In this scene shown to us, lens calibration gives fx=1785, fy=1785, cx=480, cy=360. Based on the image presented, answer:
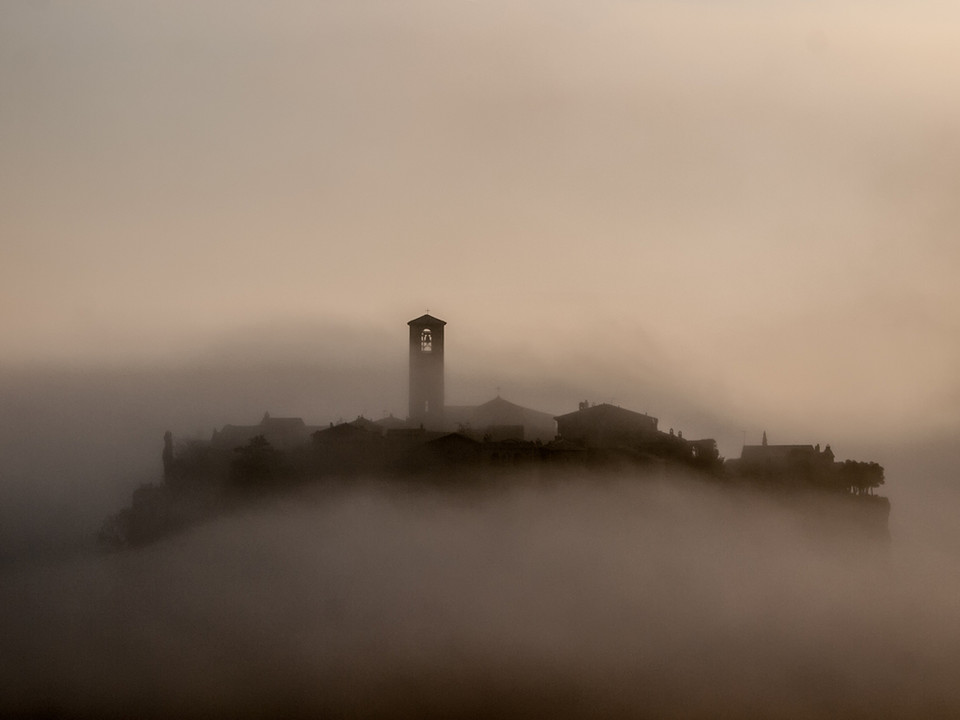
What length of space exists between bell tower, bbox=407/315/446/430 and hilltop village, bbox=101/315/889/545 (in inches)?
1.8

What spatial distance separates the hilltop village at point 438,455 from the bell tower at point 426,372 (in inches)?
1.8

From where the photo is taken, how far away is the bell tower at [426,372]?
83.0m

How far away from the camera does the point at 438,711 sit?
257 ft

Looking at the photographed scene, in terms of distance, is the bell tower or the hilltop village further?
the bell tower

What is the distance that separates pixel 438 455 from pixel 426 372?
552 centimetres

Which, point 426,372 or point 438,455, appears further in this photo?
point 426,372

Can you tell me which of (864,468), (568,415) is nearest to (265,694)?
(568,415)

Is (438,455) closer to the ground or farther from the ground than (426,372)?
closer to the ground

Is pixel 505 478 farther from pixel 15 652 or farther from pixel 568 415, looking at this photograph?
pixel 15 652

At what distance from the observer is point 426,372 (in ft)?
274

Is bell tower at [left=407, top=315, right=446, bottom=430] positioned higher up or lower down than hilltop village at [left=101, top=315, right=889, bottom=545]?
higher up

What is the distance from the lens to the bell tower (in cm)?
8300

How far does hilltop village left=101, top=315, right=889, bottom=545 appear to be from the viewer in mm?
80500

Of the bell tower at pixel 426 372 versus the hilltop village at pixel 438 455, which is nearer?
the hilltop village at pixel 438 455
